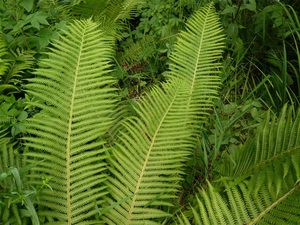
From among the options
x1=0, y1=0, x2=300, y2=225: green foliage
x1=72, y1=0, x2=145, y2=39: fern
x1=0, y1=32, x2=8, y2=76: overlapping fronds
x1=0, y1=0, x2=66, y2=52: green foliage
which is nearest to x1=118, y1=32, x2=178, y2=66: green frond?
x1=0, y1=0, x2=300, y2=225: green foliage

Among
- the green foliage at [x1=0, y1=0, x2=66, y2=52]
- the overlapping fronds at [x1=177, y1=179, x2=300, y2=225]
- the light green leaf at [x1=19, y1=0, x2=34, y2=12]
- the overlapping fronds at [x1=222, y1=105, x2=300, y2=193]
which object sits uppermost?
the light green leaf at [x1=19, y1=0, x2=34, y2=12]

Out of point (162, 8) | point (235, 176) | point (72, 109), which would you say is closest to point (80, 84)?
point (72, 109)

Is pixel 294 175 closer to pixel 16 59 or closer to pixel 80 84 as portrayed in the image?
pixel 80 84

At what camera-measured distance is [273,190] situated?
1.38 meters

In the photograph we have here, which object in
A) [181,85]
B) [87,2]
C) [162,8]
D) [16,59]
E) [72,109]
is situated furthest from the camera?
[162,8]

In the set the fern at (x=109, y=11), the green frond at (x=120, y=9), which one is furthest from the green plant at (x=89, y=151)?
the green frond at (x=120, y=9)

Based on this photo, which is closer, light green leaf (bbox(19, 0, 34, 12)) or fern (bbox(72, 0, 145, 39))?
light green leaf (bbox(19, 0, 34, 12))

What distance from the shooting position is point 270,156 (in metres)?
1.48

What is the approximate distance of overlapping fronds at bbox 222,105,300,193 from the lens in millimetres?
1366

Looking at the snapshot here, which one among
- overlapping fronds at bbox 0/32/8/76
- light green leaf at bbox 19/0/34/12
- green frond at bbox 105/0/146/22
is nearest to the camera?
overlapping fronds at bbox 0/32/8/76

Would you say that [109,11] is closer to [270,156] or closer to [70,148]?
[70,148]

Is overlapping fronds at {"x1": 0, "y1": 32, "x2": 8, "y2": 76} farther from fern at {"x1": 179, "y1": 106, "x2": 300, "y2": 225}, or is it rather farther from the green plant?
fern at {"x1": 179, "y1": 106, "x2": 300, "y2": 225}

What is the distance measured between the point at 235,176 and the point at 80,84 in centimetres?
79

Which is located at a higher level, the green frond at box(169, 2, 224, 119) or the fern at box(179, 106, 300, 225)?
the green frond at box(169, 2, 224, 119)
